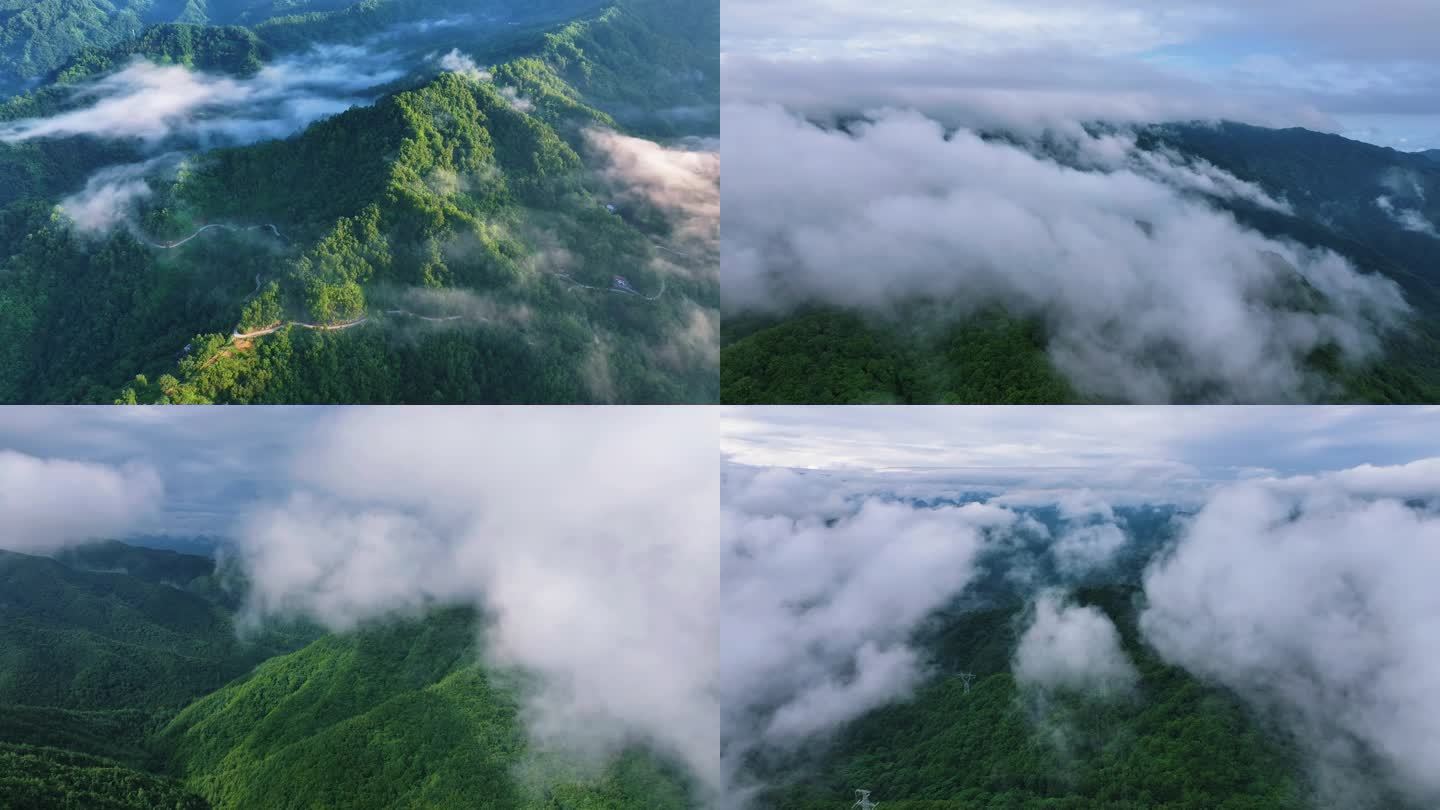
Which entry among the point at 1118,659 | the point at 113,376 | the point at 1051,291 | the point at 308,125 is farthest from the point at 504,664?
the point at 308,125

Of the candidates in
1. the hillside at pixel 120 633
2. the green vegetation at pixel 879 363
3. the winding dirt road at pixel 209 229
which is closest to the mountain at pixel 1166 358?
the green vegetation at pixel 879 363

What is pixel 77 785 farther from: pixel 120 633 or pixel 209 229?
pixel 209 229

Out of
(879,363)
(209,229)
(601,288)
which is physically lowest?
(879,363)

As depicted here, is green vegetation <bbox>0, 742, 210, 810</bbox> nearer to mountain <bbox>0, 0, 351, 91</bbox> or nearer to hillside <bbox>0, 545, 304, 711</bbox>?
hillside <bbox>0, 545, 304, 711</bbox>

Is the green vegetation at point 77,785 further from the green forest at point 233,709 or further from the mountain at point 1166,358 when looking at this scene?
the mountain at point 1166,358

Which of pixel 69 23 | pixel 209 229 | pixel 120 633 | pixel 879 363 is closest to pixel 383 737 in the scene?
pixel 120 633

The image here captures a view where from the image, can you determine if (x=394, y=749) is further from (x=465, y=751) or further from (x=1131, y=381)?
(x=1131, y=381)
